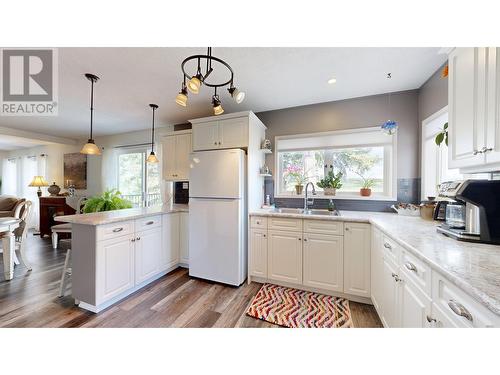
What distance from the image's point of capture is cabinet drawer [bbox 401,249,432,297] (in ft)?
3.02

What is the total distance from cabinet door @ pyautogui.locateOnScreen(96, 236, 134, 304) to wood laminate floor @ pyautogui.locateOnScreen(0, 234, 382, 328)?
0.53 ft

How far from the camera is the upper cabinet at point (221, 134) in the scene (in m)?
2.39

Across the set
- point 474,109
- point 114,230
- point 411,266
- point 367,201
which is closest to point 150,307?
point 114,230

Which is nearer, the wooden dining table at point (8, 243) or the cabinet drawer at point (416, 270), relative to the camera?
the cabinet drawer at point (416, 270)

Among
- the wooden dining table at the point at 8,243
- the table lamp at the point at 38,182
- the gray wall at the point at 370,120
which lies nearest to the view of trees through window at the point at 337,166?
the gray wall at the point at 370,120

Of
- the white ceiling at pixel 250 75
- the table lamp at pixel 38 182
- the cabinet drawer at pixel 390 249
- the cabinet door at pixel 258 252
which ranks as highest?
the white ceiling at pixel 250 75

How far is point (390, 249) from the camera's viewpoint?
4.65 ft

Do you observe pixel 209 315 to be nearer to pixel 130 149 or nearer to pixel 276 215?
pixel 276 215

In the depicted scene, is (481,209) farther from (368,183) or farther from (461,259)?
(368,183)

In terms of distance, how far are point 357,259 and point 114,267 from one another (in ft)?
8.19

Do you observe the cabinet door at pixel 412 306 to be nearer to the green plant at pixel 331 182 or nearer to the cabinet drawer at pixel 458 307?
the cabinet drawer at pixel 458 307

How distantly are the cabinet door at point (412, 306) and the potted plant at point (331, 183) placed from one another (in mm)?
1461
